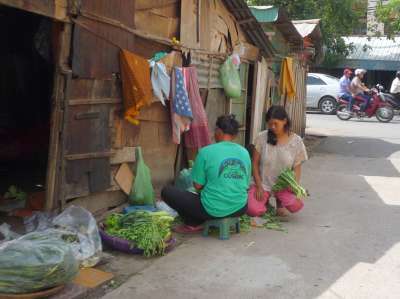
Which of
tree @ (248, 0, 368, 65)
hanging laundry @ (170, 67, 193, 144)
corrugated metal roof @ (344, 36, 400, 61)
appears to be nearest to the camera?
hanging laundry @ (170, 67, 193, 144)

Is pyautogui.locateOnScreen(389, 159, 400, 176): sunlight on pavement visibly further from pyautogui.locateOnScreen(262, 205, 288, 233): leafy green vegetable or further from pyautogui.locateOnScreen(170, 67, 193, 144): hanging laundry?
pyautogui.locateOnScreen(170, 67, 193, 144): hanging laundry

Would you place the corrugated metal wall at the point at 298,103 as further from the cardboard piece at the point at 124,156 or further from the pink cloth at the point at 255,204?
the cardboard piece at the point at 124,156

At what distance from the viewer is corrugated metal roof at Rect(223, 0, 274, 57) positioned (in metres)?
7.81

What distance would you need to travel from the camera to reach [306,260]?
4703mm

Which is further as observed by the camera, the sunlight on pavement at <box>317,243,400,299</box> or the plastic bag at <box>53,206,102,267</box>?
the plastic bag at <box>53,206,102,267</box>

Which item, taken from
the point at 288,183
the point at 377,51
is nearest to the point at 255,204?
the point at 288,183

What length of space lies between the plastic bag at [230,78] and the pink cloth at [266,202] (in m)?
A: 2.34

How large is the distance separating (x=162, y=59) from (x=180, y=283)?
117 inches

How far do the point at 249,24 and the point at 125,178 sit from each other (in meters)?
3.78

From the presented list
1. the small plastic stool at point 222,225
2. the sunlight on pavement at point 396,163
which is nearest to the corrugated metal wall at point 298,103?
the sunlight on pavement at point 396,163

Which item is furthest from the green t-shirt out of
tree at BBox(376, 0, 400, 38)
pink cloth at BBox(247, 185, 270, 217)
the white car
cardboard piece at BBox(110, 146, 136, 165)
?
tree at BBox(376, 0, 400, 38)

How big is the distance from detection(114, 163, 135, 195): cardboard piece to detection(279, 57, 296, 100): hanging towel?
226 inches

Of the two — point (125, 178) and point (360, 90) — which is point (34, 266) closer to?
point (125, 178)

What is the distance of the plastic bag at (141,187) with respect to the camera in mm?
5754
